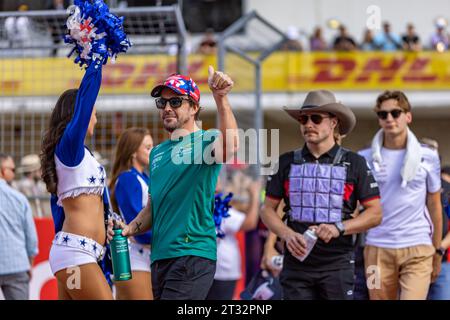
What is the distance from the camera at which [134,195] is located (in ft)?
22.7

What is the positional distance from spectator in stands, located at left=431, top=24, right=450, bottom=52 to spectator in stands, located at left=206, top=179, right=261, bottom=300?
12.3 metres

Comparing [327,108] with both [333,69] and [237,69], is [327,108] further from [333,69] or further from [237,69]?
[333,69]

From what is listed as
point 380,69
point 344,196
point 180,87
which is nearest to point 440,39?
point 380,69

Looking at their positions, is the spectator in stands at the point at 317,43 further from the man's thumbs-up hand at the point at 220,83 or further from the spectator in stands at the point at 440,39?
the man's thumbs-up hand at the point at 220,83

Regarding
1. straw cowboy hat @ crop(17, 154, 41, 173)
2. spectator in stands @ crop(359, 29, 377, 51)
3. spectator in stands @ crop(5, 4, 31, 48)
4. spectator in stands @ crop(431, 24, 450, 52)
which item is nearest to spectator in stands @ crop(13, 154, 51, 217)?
straw cowboy hat @ crop(17, 154, 41, 173)

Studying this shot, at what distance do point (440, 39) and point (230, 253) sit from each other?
528 inches

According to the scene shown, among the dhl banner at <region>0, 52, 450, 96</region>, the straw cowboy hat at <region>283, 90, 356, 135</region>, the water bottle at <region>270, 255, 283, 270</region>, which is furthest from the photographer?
the dhl banner at <region>0, 52, 450, 96</region>

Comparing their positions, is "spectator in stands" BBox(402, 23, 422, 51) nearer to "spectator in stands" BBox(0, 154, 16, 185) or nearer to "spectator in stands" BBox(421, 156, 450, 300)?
"spectator in stands" BBox(421, 156, 450, 300)

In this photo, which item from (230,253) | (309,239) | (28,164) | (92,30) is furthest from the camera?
(28,164)

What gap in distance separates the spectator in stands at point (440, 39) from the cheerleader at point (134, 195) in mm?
14628

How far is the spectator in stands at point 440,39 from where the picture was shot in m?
20.6

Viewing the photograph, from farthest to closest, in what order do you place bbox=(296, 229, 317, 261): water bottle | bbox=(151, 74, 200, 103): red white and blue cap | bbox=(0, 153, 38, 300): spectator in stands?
bbox=(0, 153, 38, 300): spectator in stands
bbox=(296, 229, 317, 261): water bottle
bbox=(151, 74, 200, 103): red white and blue cap

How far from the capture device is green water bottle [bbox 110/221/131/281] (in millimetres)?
5363
